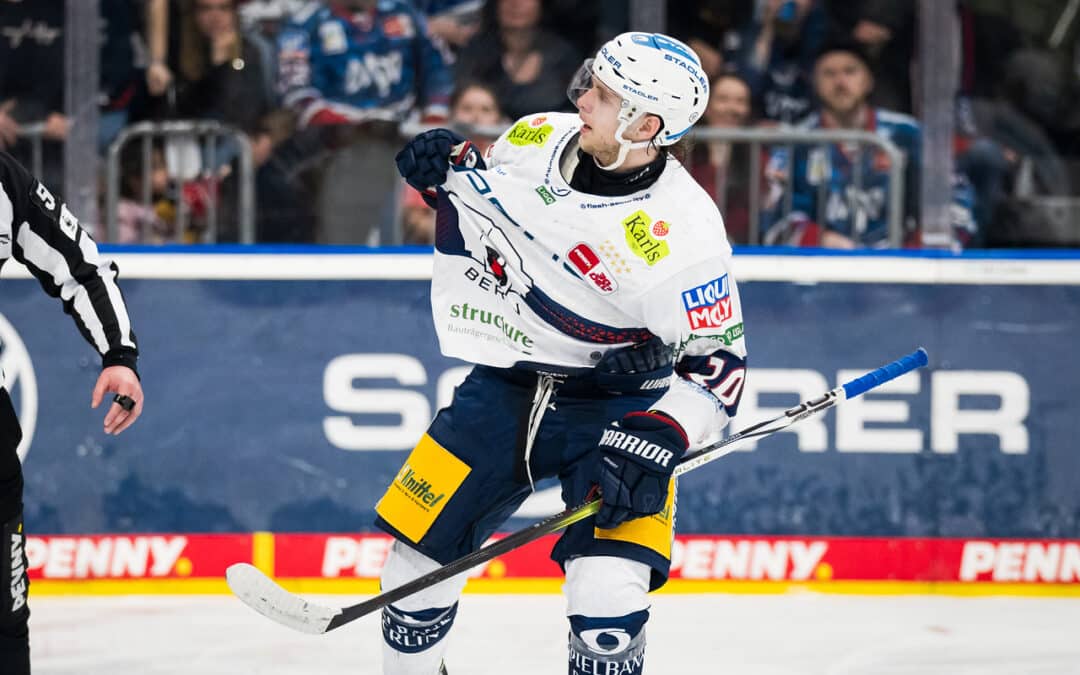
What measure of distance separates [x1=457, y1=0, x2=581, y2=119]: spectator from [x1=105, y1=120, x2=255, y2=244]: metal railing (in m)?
0.73

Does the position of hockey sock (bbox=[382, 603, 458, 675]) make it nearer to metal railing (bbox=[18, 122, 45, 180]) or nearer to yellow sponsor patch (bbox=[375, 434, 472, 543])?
yellow sponsor patch (bbox=[375, 434, 472, 543])

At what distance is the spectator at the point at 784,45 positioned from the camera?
513 cm

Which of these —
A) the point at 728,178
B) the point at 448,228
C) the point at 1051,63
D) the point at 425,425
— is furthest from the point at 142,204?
the point at 1051,63

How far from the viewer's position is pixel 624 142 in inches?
113

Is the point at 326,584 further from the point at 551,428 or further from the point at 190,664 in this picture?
the point at 551,428

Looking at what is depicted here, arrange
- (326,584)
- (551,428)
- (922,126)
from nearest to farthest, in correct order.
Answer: (551,428) → (326,584) → (922,126)

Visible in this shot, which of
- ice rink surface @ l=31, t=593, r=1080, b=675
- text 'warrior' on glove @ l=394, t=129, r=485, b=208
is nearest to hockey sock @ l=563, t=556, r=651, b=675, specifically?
text 'warrior' on glove @ l=394, t=129, r=485, b=208

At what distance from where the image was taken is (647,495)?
2.76 metres

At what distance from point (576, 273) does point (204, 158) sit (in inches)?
89.4

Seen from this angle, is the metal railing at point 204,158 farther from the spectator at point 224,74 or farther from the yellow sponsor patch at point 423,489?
the yellow sponsor patch at point 423,489

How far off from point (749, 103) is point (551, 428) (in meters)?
2.32

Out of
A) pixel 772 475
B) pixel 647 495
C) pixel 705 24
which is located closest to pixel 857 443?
pixel 772 475

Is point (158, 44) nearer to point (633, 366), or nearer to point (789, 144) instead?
point (789, 144)

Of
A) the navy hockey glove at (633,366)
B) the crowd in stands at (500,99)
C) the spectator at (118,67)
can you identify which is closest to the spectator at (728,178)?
the crowd in stands at (500,99)
